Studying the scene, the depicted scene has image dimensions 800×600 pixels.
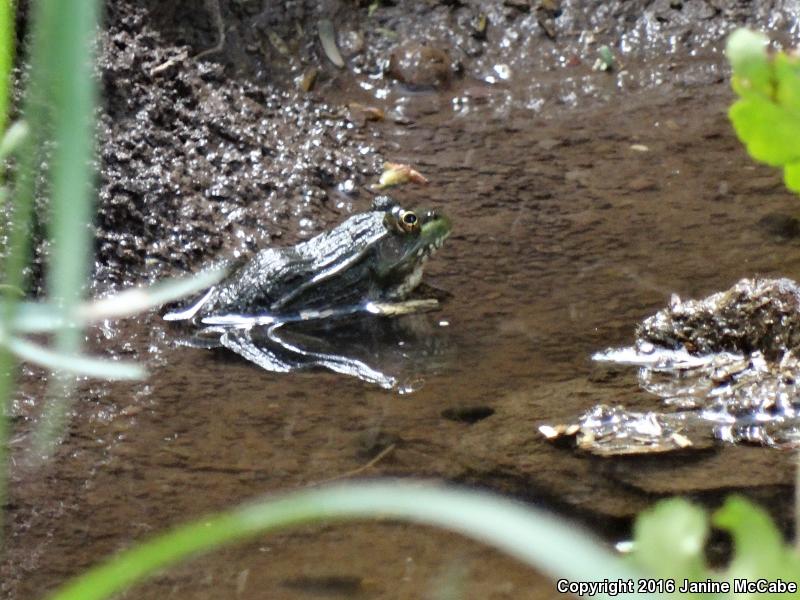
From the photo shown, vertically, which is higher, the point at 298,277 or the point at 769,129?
the point at 298,277

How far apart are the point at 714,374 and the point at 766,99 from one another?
288cm

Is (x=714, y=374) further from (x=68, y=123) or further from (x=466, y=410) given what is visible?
(x=68, y=123)

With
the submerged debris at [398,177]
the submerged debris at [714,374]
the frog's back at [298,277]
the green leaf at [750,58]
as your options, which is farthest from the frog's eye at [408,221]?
the green leaf at [750,58]

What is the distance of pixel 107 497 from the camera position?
125 inches

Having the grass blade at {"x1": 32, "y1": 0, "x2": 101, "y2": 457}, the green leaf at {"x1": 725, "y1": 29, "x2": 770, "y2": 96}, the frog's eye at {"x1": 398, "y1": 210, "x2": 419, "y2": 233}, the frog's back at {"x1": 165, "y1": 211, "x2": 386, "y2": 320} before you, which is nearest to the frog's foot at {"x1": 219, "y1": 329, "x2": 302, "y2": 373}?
the frog's back at {"x1": 165, "y1": 211, "x2": 386, "y2": 320}

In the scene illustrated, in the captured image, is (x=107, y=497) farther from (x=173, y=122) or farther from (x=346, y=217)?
(x=173, y=122)

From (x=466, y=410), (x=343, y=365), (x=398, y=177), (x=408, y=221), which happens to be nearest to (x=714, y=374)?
(x=466, y=410)

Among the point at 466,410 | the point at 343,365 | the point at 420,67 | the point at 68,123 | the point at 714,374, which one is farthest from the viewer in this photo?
the point at 420,67

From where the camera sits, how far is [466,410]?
3676 millimetres

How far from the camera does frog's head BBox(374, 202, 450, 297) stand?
512cm

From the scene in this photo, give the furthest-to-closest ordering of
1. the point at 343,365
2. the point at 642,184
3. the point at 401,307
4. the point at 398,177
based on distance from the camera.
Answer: the point at 398,177 → the point at 642,184 → the point at 401,307 → the point at 343,365

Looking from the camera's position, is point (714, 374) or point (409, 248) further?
point (409, 248)

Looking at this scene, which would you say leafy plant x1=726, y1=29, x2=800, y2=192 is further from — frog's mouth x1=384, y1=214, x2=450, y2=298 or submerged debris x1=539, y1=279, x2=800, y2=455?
frog's mouth x1=384, y1=214, x2=450, y2=298

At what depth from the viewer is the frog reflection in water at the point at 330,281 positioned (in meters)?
4.90
